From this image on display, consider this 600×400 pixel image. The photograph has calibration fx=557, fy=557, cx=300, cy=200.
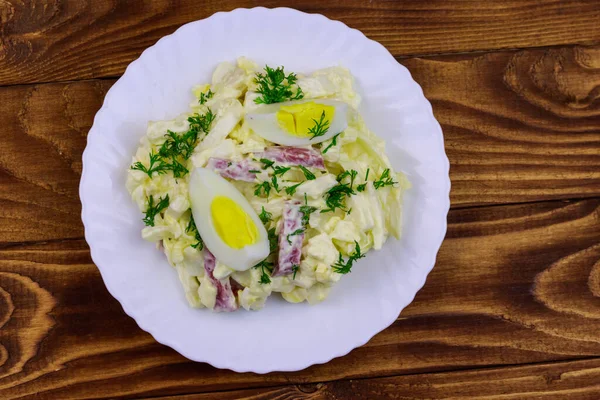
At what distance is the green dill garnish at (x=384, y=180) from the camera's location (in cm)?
218

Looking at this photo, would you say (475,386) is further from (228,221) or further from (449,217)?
(228,221)

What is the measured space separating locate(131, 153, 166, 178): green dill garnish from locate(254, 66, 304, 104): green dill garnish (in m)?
0.43

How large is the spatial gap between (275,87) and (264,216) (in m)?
0.51

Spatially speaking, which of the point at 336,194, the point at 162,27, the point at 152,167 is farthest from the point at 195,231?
the point at 162,27

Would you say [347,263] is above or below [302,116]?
below

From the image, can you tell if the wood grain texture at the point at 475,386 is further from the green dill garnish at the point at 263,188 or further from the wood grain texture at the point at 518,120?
the green dill garnish at the point at 263,188

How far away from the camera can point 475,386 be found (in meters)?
2.59

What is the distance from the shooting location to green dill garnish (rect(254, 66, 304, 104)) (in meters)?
2.13

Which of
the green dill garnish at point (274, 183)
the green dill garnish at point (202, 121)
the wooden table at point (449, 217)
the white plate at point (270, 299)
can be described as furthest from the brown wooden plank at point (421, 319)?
the green dill garnish at point (274, 183)

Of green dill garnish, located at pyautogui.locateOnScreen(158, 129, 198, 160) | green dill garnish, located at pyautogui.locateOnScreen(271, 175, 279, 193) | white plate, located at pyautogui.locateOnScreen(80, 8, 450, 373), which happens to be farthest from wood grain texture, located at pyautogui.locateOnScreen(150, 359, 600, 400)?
green dill garnish, located at pyautogui.locateOnScreen(158, 129, 198, 160)

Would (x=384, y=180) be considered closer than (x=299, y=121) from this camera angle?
No

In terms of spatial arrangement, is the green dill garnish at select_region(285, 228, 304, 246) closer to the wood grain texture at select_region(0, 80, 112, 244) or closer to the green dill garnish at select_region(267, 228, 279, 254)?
the green dill garnish at select_region(267, 228, 279, 254)

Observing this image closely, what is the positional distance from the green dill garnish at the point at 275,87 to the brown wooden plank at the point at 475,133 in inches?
29.0

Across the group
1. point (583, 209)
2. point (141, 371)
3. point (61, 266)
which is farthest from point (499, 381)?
point (61, 266)
